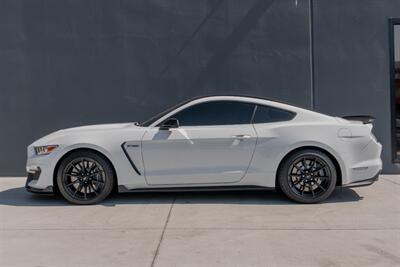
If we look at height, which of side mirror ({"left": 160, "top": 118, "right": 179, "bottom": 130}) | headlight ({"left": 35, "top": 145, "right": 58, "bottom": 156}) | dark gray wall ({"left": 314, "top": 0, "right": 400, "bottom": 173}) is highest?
dark gray wall ({"left": 314, "top": 0, "right": 400, "bottom": 173})

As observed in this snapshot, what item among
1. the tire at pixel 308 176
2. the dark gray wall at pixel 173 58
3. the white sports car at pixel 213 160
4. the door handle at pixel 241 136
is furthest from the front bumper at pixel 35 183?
the tire at pixel 308 176

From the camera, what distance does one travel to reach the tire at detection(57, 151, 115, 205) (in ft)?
18.6

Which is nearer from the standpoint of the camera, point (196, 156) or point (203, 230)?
point (203, 230)

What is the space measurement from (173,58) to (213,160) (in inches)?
123

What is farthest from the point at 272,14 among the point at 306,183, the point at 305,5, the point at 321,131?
the point at 306,183

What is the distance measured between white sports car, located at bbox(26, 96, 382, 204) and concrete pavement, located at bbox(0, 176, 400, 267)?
0.99ft

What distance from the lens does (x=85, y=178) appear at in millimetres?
5699

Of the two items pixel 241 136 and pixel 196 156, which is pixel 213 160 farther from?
pixel 241 136

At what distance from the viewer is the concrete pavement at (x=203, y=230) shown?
378 cm

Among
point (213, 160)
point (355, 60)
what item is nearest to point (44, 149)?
point (213, 160)

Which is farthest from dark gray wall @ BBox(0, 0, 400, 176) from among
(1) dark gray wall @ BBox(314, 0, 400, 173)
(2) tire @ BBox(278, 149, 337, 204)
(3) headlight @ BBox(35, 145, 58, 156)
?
(2) tire @ BBox(278, 149, 337, 204)

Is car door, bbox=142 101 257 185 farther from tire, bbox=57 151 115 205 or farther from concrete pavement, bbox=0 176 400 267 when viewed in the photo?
tire, bbox=57 151 115 205

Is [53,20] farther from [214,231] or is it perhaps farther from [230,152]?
[214,231]

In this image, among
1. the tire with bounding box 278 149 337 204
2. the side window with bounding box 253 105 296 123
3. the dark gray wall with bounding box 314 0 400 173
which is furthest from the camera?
the dark gray wall with bounding box 314 0 400 173
